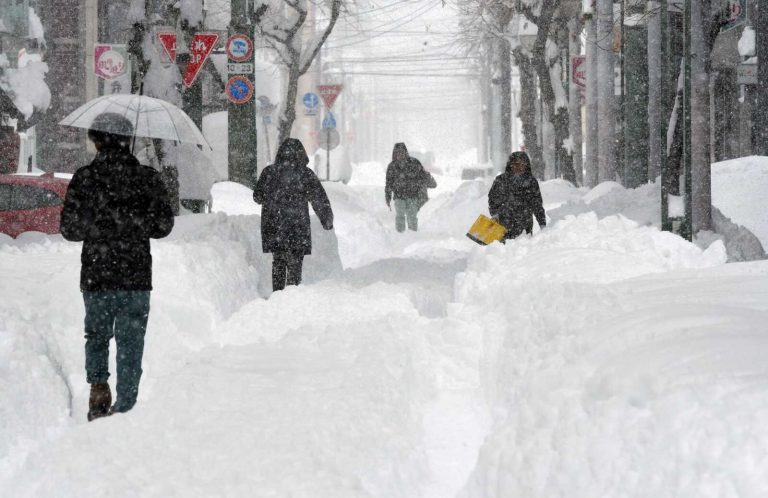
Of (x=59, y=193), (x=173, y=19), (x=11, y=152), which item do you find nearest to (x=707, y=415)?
(x=59, y=193)

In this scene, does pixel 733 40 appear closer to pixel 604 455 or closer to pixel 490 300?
pixel 490 300

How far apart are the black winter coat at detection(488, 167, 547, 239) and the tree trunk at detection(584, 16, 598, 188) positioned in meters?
9.38

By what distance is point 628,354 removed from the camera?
439 centimetres

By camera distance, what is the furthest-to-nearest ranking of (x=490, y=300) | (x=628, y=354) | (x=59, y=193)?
1. (x=59, y=193)
2. (x=490, y=300)
3. (x=628, y=354)

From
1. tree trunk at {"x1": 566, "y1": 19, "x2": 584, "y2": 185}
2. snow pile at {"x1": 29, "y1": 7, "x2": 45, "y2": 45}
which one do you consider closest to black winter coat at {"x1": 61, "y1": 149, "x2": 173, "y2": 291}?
tree trunk at {"x1": 566, "y1": 19, "x2": 584, "y2": 185}

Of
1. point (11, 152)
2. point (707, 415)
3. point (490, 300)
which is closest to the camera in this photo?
point (707, 415)

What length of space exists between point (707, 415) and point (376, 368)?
3793 mm

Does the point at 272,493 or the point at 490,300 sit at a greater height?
the point at 490,300

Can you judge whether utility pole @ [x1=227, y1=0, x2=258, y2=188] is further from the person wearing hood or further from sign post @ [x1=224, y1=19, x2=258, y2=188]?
the person wearing hood

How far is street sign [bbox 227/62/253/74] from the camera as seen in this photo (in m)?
18.9

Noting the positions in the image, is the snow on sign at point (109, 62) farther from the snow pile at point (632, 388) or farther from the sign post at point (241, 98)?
the snow pile at point (632, 388)

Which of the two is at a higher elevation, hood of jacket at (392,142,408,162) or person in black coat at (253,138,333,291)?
hood of jacket at (392,142,408,162)

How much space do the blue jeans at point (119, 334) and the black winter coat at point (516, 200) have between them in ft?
23.8

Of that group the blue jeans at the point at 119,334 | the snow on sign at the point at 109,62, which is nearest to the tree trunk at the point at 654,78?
the snow on sign at the point at 109,62
